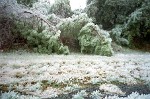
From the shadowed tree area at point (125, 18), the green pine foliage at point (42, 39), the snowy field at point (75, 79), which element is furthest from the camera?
the shadowed tree area at point (125, 18)

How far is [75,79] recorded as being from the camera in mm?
6973

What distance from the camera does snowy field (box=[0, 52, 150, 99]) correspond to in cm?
579

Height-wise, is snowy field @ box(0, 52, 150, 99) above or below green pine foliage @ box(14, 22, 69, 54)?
below

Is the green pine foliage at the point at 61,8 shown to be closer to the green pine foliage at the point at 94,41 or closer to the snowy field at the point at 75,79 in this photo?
the green pine foliage at the point at 94,41

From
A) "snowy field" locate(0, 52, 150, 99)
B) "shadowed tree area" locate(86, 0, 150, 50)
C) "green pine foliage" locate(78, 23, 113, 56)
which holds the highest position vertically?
"shadowed tree area" locate(86, 0, 150, 50)

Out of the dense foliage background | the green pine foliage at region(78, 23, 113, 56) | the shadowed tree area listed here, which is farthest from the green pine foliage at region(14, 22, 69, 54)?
the shadowed tree area

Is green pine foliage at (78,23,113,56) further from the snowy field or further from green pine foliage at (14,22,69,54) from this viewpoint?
the snowy field

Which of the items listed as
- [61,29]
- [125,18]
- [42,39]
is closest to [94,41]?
[61,29]

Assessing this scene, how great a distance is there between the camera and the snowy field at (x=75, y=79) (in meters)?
5.79

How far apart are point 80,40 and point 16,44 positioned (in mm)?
2712

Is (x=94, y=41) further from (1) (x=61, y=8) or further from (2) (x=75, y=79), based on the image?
(2) (x=75, y=79)

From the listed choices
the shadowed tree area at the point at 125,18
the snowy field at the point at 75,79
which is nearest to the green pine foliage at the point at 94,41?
the snowy field at the point at 75,79

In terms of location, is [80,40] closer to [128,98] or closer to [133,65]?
[133,65]

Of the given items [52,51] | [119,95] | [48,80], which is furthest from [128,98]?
[52,51]
